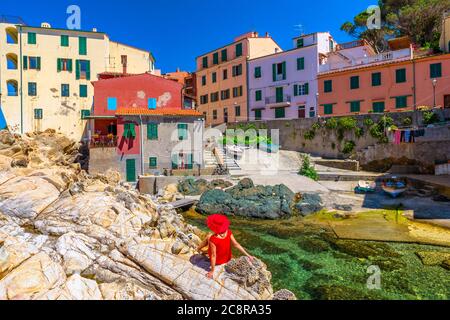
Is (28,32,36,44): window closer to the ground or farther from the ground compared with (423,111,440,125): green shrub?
farther from the ground

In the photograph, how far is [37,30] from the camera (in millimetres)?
37250

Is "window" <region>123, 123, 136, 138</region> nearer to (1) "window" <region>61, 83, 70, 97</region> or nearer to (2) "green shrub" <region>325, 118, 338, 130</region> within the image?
(1) "window" <region>61, 83, 70, 97</region>

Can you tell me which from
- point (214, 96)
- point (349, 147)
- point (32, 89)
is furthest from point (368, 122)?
point (32, 89)

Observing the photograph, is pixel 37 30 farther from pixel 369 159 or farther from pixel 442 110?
pixel 442 110

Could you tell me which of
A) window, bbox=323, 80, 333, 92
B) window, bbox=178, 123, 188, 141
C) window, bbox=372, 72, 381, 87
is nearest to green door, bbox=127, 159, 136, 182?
window, bbox=178, 123, 188, 141

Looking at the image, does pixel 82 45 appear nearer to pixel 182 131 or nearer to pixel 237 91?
pixel 237 91

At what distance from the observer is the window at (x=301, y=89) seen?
37781 millimetres

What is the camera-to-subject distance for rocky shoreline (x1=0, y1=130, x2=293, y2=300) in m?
7.19

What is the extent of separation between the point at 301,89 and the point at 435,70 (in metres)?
14.1

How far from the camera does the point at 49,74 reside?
3794cm

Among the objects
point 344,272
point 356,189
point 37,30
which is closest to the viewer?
point 344,272

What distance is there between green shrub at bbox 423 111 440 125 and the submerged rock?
15510 mm

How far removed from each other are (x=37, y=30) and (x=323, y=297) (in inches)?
1727
